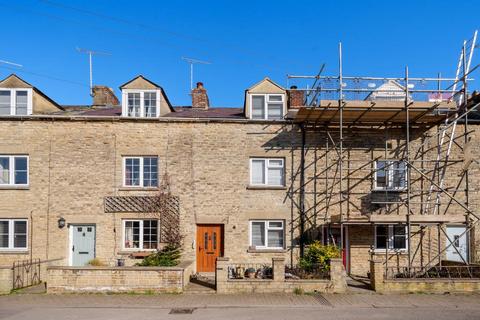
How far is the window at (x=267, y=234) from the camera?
60.3 feet

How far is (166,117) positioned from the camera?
18719 mm

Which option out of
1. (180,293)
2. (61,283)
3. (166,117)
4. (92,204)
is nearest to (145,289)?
(180,293)

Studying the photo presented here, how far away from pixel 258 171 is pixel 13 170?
1045 centimetres

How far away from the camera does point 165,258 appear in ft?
52.8

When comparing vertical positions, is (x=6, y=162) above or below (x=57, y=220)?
above

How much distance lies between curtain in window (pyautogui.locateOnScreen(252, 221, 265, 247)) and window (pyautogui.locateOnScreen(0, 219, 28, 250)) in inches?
379

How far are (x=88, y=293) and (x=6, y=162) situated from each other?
312 inches

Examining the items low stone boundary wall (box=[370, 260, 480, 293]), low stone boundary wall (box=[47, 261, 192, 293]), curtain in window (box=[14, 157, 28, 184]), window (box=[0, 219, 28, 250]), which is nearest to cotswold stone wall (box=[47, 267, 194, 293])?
low stone boundary wall (box=[47, 261, 192, 293])

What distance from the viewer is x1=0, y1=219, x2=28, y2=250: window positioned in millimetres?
18031

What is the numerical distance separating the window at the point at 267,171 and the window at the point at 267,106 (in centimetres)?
196

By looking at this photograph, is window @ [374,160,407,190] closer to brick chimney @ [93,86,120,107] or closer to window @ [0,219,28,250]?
brick chimney @ [93,86,120,107]

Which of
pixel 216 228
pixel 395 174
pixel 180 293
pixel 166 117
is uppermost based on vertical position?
pixel 166 117

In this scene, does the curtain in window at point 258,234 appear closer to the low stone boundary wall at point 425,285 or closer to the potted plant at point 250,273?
the potted plant at point 250,273

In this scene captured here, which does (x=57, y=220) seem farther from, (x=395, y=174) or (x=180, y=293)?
(x=395, y=174)
